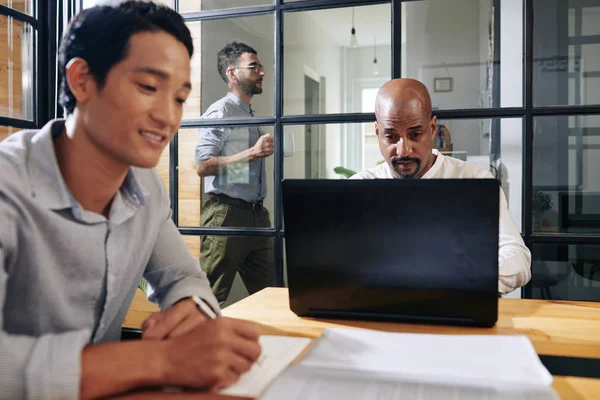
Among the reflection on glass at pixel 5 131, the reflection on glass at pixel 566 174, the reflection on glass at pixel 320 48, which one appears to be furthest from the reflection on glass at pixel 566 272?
the reflection on glass at pixel 5 131

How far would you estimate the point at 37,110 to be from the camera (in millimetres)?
2266

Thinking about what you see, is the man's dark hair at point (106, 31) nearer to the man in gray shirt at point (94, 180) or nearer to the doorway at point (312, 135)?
the man in gray shirt at point (94, 180)

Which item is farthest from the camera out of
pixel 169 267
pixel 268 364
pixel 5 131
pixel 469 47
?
pixel 469 47

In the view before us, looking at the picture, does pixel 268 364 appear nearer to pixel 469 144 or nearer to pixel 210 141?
pixel 469 144

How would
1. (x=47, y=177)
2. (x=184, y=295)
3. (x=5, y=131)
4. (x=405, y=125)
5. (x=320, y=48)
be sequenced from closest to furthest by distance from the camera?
(x=47, y=177) → (x=184, y=295) → (x=405, y=125) → (x=5, y=131) → (x=320, y=48)

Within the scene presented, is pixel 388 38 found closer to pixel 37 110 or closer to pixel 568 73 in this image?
pixel 568 73

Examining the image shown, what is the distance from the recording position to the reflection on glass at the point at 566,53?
1.92 metres

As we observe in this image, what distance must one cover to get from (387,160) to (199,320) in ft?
3.98

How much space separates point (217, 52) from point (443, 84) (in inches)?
40.9

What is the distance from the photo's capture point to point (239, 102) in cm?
236

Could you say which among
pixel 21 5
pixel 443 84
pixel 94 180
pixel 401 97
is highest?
pixel 21 5

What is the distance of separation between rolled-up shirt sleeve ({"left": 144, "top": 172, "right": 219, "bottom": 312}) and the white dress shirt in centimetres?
65

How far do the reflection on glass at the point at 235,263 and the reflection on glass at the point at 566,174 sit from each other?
1.14 m

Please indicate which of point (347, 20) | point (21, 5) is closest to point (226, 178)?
point (347, 20)
